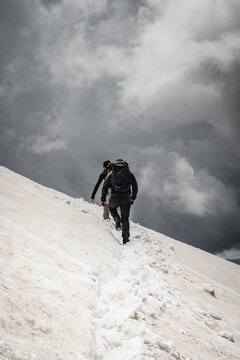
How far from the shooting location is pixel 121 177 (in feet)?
25.0

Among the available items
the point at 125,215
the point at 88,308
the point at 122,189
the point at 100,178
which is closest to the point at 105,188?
the point at 122,189

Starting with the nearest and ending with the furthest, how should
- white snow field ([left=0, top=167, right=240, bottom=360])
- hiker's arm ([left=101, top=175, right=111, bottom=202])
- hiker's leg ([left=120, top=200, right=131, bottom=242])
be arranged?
white snow field ([left=0, top=167, right=240, bottom=360]), hiker's leg ([left=120, top=200, right=131, bottom=242]), hiker's arm ([left=101, top=175, right=111, bottom=202])

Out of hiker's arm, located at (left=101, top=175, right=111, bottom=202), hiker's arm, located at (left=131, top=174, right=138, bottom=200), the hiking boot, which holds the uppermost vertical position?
hiker's arm, located at (left=131, top=174, right=138, bottom=200)

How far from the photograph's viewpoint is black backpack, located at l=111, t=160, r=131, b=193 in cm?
761

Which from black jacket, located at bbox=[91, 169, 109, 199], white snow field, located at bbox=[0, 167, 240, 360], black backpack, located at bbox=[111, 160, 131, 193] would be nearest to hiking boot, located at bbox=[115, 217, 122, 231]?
black backpack, located at bbox=[111, 160, 131, 193]

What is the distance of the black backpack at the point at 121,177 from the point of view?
7.61 m

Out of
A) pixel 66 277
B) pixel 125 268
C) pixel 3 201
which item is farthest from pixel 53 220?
pixel 66 277

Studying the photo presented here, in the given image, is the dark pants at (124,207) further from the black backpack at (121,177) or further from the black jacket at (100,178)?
the black jacket at (100,178)

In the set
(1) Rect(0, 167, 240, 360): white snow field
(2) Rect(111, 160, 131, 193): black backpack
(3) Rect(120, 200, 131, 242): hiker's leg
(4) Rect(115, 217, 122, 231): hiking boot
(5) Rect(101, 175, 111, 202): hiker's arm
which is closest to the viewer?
(1) Rect(0, 167, 240, 360): white snow field

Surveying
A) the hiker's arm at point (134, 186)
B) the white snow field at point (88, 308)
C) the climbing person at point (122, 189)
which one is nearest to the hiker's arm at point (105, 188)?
the climbing person at point (122, 189)

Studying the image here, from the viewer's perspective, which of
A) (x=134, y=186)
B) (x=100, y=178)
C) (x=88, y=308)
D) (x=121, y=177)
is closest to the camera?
(x=88, y=308)

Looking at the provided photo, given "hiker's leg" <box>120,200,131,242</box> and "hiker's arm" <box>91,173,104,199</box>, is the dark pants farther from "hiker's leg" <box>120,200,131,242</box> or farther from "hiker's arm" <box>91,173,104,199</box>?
"hiker's arm" <box>91,173,104,199</box>

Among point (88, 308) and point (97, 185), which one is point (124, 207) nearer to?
point (97, 185)

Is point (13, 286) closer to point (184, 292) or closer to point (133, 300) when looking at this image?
point (133, 300)
